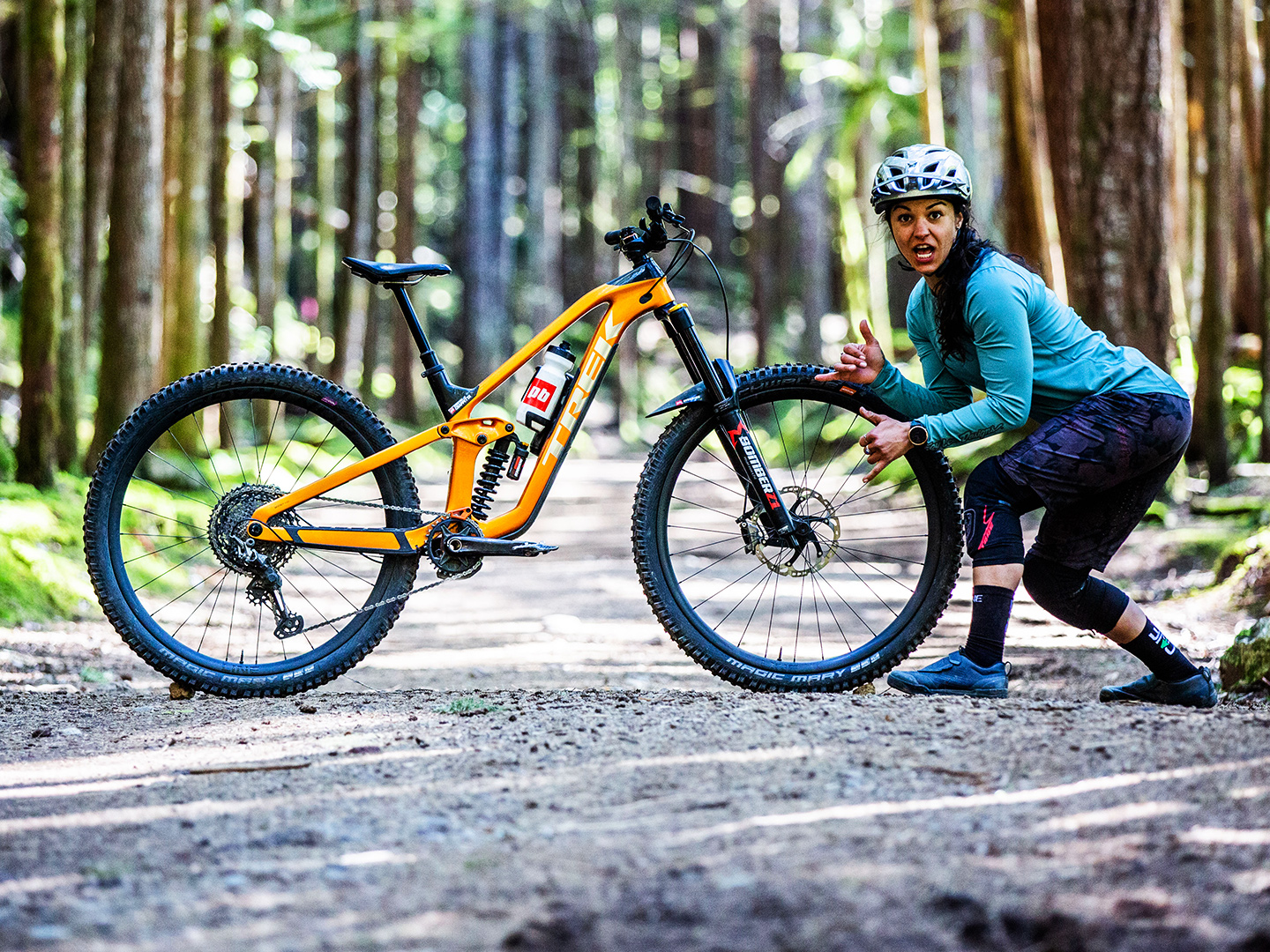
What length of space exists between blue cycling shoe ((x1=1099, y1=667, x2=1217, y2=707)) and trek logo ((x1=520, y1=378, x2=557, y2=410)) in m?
2.14

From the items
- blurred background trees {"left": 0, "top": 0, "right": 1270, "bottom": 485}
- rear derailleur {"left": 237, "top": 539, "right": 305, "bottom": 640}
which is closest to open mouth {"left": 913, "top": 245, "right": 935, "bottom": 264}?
rear derailleur {"left": 237, "top": 539, "right": 305, "bottom": 640}

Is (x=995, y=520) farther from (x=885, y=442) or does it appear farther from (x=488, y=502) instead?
(x=488, y=502)

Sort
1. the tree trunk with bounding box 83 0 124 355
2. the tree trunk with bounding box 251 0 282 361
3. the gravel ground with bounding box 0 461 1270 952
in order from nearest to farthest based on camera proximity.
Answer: the gravel ground with bounding box 0 461 1270 952
the tree trunk with bounding box 83 0 124 355
the tree trunk with bounding box 251 0 282 361

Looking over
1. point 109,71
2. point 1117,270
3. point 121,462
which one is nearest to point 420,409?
point 109,71

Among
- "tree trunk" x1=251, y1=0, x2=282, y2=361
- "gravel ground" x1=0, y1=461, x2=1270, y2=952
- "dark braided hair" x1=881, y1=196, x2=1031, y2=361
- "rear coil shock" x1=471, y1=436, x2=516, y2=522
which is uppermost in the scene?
"tree trunk" x1=251, y1=0, x2=282, y2=361

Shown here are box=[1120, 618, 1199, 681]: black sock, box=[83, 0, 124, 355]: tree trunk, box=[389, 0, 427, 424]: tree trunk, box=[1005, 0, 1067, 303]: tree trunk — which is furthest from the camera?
box=[389, 0, 427, 424]: tree trunk

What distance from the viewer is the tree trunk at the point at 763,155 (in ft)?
90.2

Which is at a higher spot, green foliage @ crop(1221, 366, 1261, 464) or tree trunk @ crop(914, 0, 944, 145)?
tree trunk @ crop(914, 0, 944, 145)

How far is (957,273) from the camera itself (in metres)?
4.20

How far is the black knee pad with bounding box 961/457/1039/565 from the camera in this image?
4.19 metres

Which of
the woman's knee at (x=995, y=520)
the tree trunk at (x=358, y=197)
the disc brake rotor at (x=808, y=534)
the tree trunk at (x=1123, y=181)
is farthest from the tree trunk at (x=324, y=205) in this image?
the woman's knee at (x=995, y=520)

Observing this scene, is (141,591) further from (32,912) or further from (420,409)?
(420,409)

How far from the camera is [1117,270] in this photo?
984cm

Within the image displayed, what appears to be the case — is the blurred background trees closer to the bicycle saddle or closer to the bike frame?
the bike frame
